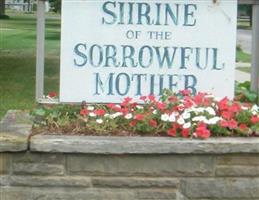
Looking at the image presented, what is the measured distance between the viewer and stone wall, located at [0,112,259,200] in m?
4.26

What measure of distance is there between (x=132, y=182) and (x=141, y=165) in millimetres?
120

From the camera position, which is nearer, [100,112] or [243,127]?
[243,127]

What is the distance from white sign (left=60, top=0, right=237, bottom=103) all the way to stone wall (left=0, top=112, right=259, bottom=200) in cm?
76

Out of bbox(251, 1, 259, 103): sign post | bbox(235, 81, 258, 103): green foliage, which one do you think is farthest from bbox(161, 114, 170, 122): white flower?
bbox(235, 81, 258, 103): green foliage

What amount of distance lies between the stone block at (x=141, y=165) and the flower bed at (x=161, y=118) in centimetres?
19

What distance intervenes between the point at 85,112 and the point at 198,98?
2.64ft

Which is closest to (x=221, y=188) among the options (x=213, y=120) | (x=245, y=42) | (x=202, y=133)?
(x=202, y=133)

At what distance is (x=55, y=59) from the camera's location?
18.9m

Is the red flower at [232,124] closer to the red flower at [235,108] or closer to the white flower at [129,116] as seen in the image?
the red flower at [235,108]

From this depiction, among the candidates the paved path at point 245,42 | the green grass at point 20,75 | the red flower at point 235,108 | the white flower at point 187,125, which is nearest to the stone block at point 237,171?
the white flower at point 187,125

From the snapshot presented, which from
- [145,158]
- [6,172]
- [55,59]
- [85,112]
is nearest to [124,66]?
[85,112]

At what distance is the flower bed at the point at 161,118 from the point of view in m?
4.53

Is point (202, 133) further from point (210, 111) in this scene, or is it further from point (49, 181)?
point (49, 181)

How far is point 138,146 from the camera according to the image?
14.0ft
